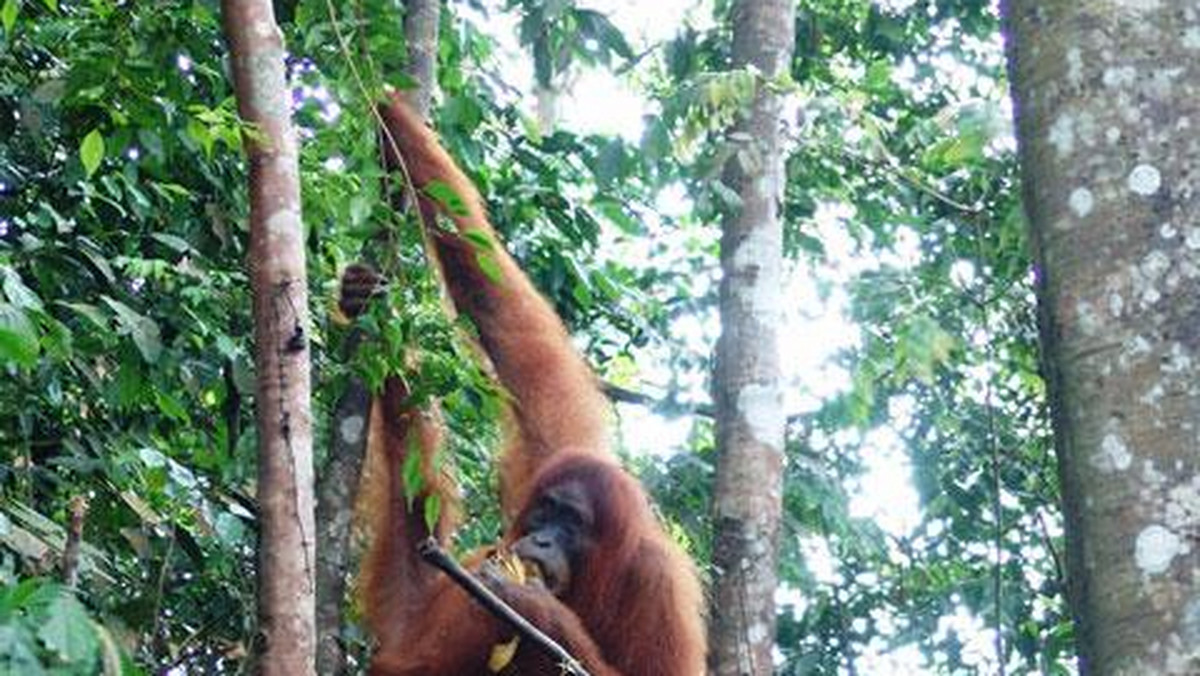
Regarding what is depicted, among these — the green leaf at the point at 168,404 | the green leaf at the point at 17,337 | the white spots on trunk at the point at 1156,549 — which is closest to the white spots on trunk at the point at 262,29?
the green leaf at the point at 17,337

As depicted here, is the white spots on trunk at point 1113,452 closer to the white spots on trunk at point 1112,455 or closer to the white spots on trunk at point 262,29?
the white spots on trunk at point 1112,455

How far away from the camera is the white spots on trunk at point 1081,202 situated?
244cm

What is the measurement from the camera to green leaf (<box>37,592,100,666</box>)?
6.89ft

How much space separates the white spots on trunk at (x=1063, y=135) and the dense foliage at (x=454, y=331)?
1410 mm

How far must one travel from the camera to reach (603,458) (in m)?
5.27

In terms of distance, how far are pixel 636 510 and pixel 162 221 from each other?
1.54 m

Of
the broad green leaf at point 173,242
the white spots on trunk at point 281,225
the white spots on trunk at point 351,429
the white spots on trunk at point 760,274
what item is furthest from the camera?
the white spots on trunk at point 760,274

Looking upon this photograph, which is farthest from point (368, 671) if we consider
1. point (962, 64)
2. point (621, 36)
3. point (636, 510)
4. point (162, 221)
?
point (962, 64)

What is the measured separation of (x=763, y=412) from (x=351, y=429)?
4.10 feet

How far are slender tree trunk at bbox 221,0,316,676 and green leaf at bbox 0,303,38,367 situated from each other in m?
0.42

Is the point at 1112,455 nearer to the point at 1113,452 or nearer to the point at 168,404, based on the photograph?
the point at 1113,452

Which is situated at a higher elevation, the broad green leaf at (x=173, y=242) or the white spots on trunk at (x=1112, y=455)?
the broad green leaf at (x=173, y=242)

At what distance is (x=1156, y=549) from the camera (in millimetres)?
2248

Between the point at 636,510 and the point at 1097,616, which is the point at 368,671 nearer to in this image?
the point at 636,510
